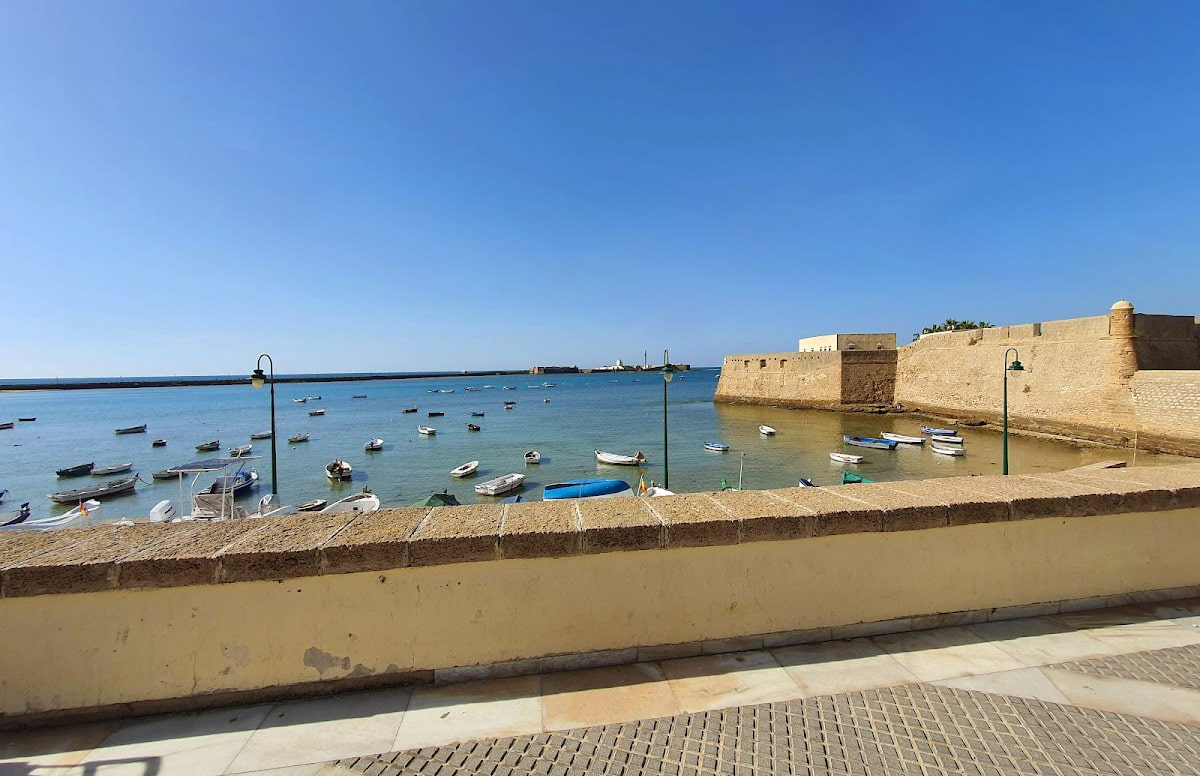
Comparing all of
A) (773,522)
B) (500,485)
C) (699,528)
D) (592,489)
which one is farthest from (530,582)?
(500,485)

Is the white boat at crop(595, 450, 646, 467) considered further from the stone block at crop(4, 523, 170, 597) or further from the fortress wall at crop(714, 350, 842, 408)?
the fortress wall at crop(714, 350, 842, 408)

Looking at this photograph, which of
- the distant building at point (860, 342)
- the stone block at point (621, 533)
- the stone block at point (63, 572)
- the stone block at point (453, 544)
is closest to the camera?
the stone block at point (63, 572)

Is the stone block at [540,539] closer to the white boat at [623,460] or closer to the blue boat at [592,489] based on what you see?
the blue boat at [592,489]

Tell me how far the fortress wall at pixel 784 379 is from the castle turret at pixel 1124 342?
21.7 meters

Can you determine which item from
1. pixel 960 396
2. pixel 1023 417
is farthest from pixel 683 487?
pixel 960 396

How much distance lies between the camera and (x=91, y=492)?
21.9m

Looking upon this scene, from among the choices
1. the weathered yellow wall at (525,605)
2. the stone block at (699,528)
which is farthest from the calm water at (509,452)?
the stone block at (699,528)

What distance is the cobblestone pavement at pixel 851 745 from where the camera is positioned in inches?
71.9

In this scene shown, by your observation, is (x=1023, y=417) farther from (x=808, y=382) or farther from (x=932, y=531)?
(x=932, y=531)

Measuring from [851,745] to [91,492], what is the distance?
30647mm

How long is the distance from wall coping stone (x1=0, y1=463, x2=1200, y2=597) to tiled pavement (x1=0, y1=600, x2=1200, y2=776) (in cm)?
61

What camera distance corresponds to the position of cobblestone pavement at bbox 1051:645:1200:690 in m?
2.36

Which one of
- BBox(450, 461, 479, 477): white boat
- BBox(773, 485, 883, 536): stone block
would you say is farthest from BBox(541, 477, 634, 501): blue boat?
BBox(773, 485, 883, 536): stone block

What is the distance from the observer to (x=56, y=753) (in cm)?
198
